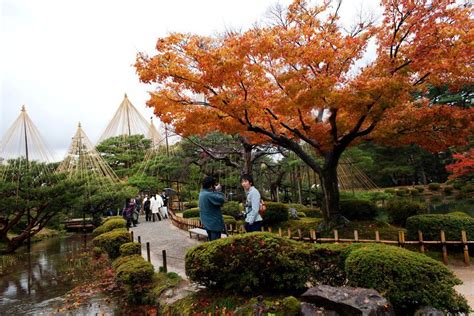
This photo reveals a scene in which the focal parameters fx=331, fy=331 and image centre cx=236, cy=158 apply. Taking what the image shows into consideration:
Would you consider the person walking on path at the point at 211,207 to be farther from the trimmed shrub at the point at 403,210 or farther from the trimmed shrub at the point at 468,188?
the trimmed shrub at the point at 468,188

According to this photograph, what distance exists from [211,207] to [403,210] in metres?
7.94

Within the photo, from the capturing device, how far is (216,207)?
641 cm

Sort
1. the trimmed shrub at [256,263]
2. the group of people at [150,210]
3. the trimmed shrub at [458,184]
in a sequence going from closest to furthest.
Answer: the trimmed shrub at [256,263]
the group of people at [150,210]
the trimmed shrub at [458,184]

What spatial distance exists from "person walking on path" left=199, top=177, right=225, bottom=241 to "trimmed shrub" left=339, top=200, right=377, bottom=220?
6.61m

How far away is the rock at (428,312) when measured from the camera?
3791 millimetres

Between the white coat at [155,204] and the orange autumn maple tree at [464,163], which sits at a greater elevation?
the orange autumn maple tree at [464,163]

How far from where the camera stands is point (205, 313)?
16.5 feet

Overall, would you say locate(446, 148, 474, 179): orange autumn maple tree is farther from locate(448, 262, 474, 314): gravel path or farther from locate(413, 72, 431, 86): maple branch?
locate(448, 262, 474, 314): gravel path

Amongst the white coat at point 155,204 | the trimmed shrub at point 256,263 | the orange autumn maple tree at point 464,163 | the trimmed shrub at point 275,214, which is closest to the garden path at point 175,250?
the trimmed shrub at point 256,263

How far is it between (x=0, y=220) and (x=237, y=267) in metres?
16.2

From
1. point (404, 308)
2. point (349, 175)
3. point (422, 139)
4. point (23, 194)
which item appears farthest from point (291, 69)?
point (349, 175)

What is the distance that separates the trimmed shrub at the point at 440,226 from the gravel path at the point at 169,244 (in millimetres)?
5696

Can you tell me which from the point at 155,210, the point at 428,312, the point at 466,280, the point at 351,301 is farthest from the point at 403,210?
the point at 155,210

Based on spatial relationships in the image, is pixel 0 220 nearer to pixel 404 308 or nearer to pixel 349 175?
pixel 404 308
